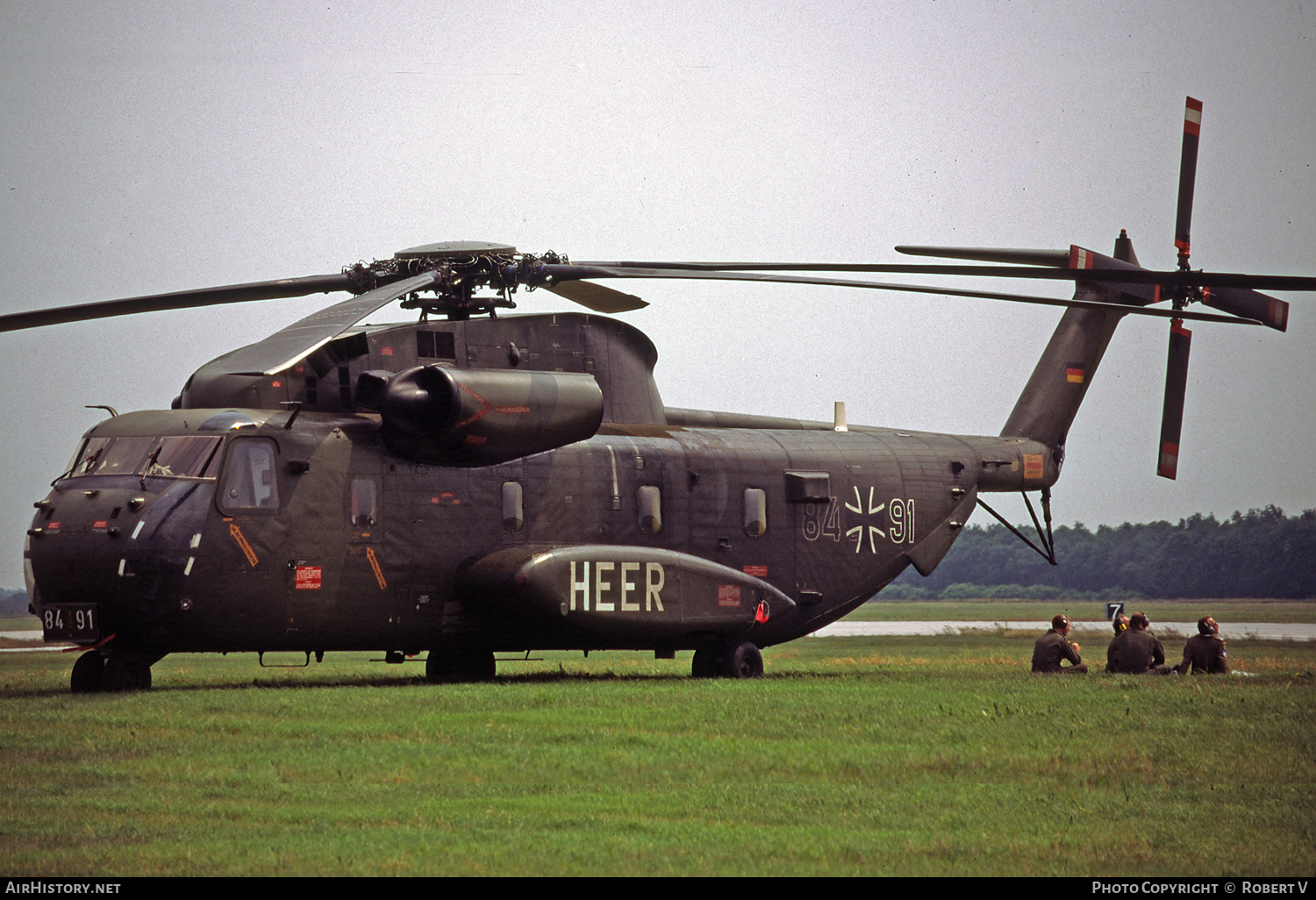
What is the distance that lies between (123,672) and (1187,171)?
1811 centimetres

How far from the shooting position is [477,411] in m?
18.6

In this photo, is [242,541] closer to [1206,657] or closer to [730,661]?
[730,661]

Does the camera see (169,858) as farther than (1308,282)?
No

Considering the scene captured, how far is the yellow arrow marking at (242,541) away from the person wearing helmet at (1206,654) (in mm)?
12448

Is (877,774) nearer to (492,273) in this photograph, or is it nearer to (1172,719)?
(1172,719)

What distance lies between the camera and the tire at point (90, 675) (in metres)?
17.3

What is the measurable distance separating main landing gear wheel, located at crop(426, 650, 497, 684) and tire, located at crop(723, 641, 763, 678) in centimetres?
350

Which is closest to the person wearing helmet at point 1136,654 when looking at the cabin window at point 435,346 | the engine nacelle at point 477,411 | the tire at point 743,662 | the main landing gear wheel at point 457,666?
the tire at point 743,662

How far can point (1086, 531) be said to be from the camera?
444 feet

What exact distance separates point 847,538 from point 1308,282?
8.72 metres

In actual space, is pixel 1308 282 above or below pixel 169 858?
above

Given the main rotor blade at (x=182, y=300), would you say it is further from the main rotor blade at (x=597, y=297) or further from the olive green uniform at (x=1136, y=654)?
the olive green uniform at (x=1136, y=654)

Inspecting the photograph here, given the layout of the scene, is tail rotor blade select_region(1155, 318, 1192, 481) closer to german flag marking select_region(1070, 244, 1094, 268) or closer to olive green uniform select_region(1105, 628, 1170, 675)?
german flag marking select_region(1070, 244, 1094, 268)
